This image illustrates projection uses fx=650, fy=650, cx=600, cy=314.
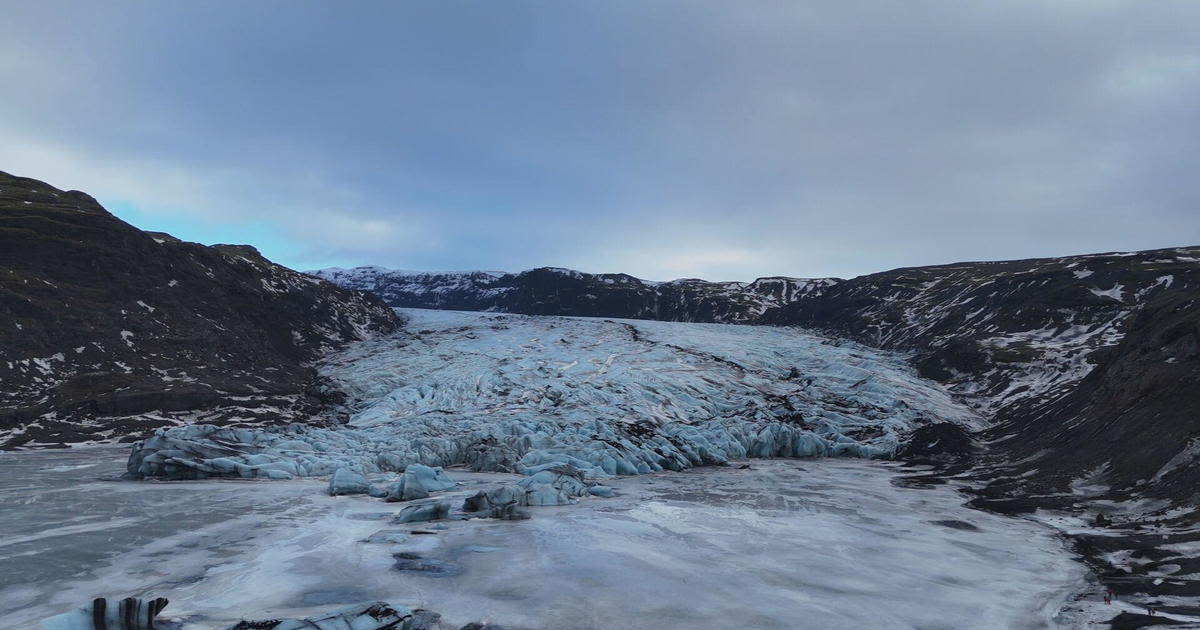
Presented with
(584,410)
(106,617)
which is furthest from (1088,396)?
(106,617)

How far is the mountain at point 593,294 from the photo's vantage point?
3329 inches

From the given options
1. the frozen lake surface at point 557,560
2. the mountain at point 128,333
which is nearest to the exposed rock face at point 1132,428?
the frozen lake surface at point 557,560

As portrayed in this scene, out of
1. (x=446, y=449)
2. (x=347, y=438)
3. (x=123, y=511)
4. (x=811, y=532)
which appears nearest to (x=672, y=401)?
(x=446, y=449)

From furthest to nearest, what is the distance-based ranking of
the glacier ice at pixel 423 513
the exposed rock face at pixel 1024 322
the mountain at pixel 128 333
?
1. the exposed rock face at pixel 1024 322
2. the mountain at pixel 128 333
3. the glacier ice at pixel 423 513

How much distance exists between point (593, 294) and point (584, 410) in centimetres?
6721

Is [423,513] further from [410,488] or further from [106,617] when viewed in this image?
[106,617]

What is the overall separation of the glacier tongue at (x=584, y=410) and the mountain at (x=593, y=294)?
36897mm

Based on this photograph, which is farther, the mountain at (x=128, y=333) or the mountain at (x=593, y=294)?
the mountain at (x=593, y=294)

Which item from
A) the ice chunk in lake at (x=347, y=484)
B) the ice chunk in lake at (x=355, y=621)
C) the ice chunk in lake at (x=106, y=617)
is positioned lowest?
the ice chunk in lake at (x=347, y=484)

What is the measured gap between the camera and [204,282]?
42.4 metres

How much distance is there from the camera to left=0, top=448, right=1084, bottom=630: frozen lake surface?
8438 mm

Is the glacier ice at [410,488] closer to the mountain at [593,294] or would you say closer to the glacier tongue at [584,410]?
the glacier tongue at [584,410]

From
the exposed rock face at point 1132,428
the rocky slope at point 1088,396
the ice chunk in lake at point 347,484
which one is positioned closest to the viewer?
the rocky slope at point 1088,396

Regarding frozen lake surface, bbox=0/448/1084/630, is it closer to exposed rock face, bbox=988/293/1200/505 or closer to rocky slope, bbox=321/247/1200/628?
rocky slope, bbox=321/247/1200/628
